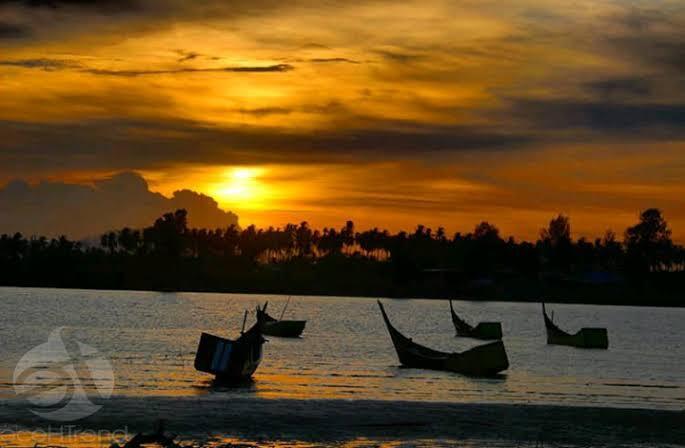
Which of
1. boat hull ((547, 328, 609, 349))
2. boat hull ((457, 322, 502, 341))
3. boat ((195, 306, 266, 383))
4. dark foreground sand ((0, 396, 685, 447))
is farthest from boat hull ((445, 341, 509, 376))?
boat hull ((457, 322, 502, 341))

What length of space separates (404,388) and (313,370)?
970cm

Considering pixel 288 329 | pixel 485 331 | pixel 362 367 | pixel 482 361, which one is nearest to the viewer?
pixel 482 361

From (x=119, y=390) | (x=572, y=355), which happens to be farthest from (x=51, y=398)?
(x=572, y=355)

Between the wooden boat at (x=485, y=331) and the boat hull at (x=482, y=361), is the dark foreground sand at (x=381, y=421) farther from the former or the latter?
the wooden boat at (x=485, y=331)

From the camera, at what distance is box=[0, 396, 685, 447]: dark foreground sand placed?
2995 centimetres

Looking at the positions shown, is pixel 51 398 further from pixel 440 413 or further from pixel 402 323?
pixel 402 323

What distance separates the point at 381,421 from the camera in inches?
1294
